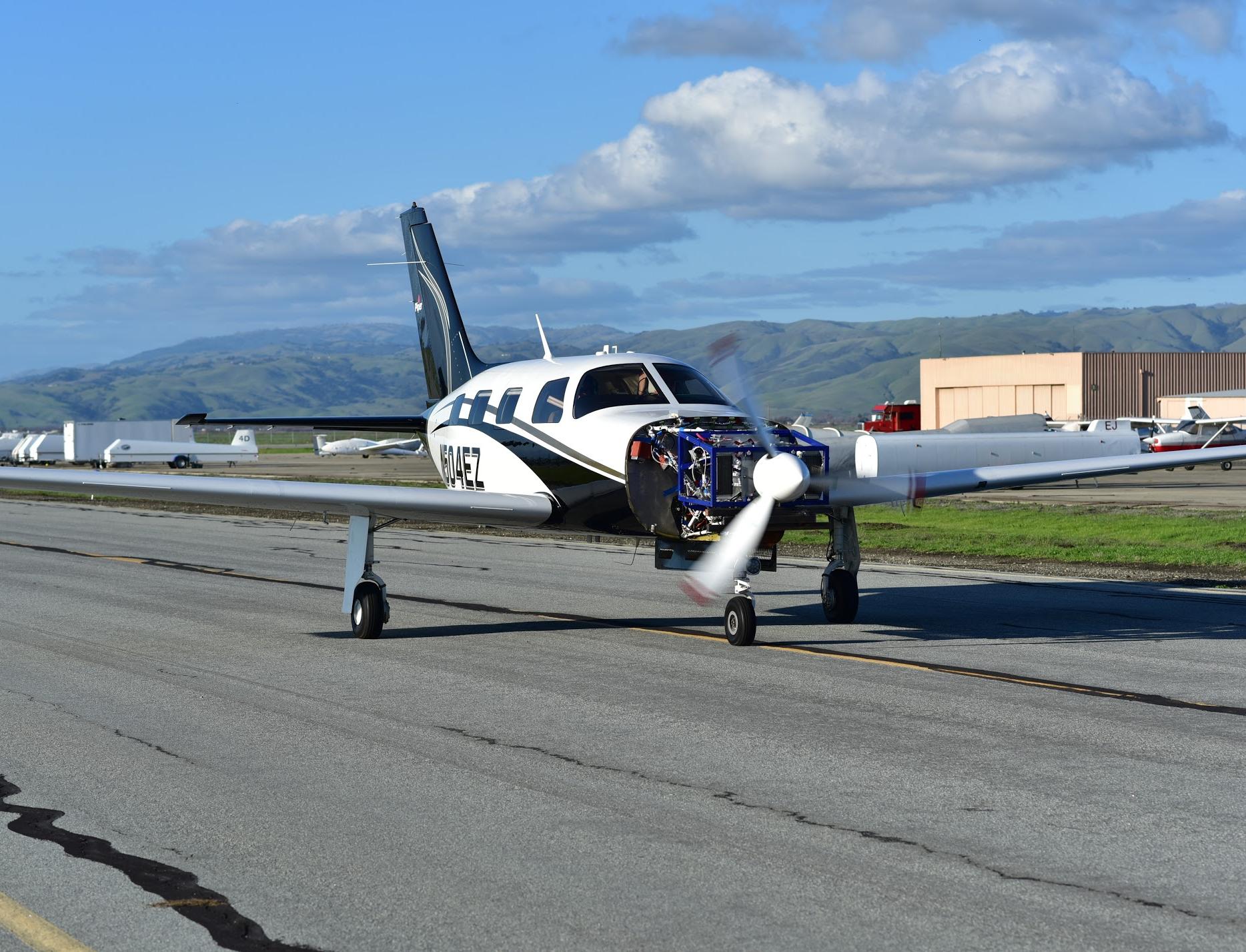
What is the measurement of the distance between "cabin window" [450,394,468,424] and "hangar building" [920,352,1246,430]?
91.5 meters

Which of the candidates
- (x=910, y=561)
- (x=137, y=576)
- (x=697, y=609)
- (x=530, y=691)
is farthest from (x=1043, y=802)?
(x=137, y=576)

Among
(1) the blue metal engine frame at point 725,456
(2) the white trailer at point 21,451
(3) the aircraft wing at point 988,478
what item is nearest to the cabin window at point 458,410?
(1) the blue metal engine frame at point 725,456

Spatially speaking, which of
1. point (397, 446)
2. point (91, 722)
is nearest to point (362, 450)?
point (397, 446)

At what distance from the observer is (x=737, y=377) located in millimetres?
12883

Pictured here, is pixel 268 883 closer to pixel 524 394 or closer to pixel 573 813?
pixel 573 813

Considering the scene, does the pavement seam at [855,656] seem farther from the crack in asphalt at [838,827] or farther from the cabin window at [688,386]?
the crack in asphalt at [838,827]

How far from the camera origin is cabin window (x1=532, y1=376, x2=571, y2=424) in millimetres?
14805

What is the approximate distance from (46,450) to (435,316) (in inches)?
3812

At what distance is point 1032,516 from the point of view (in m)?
31.3

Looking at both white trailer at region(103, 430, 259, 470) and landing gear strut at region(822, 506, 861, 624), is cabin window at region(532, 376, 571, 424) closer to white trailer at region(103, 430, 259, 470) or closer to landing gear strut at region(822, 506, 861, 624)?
landing gear strut at region(822, 506, 861, 624)

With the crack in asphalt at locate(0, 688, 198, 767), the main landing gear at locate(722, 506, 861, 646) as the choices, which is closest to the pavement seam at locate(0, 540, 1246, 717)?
the main landing gear at locate(722, 506, 861, 646)

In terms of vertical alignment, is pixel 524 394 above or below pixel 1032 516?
above

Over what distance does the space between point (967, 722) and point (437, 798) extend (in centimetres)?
393

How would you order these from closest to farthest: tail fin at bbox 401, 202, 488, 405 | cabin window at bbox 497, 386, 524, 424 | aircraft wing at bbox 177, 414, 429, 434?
cabin window at bbox 497, 386, 524, 424
aircraft wing at bbox 177, 414, 429, 434
tail fin at bbox 401, 202, 488, 405
